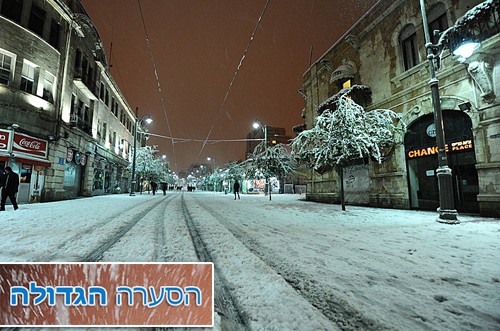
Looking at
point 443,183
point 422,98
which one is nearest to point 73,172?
point 443,183

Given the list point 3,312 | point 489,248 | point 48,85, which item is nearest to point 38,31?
point 48,85

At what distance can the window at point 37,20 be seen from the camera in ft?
46.7

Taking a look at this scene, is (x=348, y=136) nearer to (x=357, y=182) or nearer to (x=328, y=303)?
(x=357, y=182)

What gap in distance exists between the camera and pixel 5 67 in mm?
12961

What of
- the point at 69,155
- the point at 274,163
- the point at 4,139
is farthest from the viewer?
the point at 274,163

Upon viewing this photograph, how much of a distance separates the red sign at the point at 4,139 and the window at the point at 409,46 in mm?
21078

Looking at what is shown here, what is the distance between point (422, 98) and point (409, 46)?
10.7 feet

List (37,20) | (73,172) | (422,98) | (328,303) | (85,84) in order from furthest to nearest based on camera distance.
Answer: (85,84) → (73,172) → (37,20) → (422,98) → (328,303)

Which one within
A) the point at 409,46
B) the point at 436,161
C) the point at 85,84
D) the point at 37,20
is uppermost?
the point at 37,20

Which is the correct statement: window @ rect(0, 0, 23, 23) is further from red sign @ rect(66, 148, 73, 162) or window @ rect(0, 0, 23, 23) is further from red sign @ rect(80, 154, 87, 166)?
red sign @ rect(80, 154, 87, 166)

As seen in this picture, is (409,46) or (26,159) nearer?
(409,46)

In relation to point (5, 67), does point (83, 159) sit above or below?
below

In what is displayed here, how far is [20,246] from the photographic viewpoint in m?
3.54

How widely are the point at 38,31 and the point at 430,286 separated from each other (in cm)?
2192
